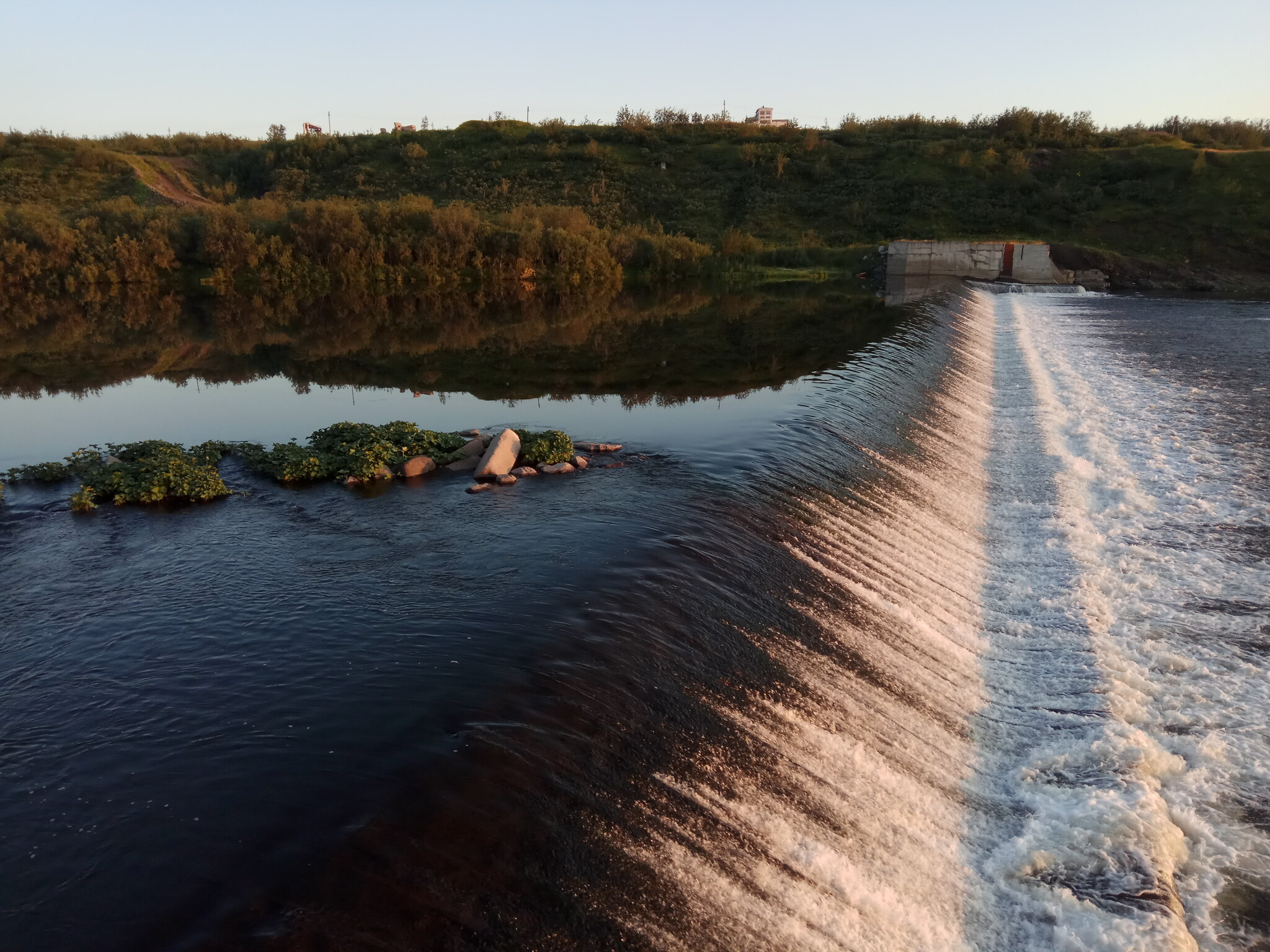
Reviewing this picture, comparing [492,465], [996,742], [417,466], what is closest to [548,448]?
[492,465]

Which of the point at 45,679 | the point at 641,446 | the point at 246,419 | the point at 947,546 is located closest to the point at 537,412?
the point at 641,446

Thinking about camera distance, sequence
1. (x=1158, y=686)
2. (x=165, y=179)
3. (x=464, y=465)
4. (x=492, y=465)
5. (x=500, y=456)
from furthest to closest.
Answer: (x=165, y=179)
(x=464, y=465)
(x=500, y=456)
(x=492, y=465)
(x=1158, y=686)

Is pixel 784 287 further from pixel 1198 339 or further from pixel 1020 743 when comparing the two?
pixel 1020 743

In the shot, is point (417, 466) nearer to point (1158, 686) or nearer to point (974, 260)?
point (1158, 686)

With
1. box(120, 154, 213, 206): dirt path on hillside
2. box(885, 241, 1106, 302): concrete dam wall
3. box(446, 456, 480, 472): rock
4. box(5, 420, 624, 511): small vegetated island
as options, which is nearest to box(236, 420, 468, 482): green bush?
box(5, 420, 624, 511): small vegetated island

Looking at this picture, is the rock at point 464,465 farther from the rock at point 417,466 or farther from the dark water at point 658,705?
the dark water at point 658,705

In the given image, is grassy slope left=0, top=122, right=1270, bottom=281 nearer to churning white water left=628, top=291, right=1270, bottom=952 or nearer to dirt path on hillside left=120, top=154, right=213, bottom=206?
dirt path on hillside left=120, top=154, right=213, bottom=206

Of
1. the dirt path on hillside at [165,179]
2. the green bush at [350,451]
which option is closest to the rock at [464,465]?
the green bush at [350,451]
